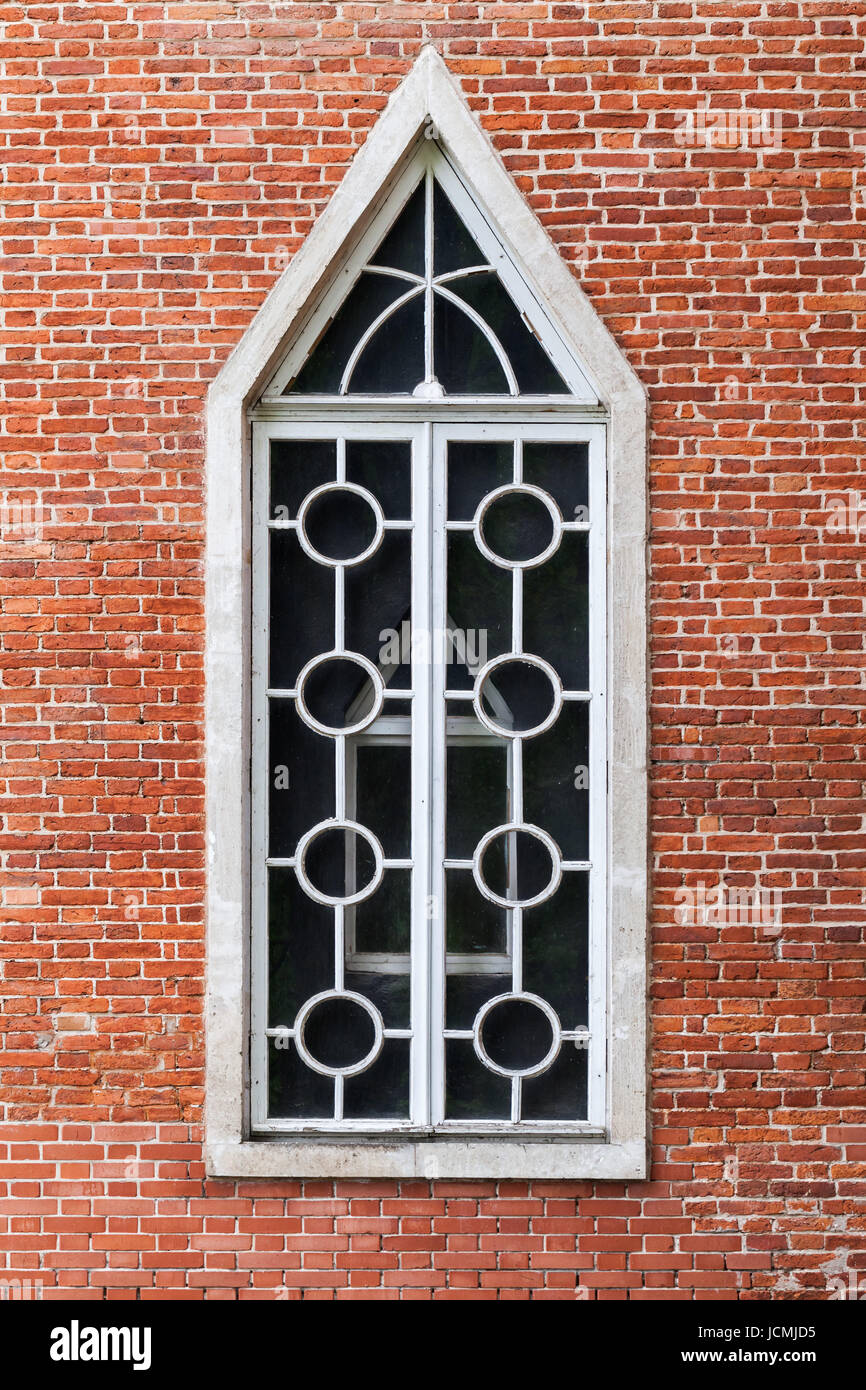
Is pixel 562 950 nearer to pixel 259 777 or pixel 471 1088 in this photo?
pixel 471 1088

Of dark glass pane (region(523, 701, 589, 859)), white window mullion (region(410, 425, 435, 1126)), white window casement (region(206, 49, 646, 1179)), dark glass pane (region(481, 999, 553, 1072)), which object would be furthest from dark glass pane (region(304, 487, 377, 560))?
dark glass pane (region(481, 999, 553, 1072))

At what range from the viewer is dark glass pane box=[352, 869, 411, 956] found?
12.6 ft

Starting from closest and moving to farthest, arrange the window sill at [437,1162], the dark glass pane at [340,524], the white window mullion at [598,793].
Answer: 1. the window sill at [437,1162]
2. the white window mullion at [598,793]
3. the dark glass pane at [340,524]

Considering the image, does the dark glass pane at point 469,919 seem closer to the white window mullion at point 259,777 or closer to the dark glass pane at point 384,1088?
the dark glass pane at point 384,1088

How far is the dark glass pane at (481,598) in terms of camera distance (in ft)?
12.8

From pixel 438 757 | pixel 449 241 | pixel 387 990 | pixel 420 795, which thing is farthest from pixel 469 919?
pixel 449 241

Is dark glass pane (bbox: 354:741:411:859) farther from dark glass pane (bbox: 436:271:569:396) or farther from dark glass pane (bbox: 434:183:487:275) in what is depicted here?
dark glass pane (bbox: 434:183:487:275)

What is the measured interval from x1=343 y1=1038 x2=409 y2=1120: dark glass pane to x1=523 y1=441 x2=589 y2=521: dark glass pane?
7.12 feet

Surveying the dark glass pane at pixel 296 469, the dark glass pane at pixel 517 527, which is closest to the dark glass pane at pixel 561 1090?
the dark glass pane at pixel 517 527

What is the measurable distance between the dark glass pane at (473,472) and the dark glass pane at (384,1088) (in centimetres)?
208

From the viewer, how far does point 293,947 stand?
3840 mm

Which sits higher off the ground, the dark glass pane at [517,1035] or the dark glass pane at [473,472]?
the dark glass pane at [473,472]

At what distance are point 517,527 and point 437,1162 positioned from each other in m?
2.42

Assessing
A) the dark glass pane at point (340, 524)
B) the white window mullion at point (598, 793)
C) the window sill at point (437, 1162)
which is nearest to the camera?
the window sill at point (437, 1162)
